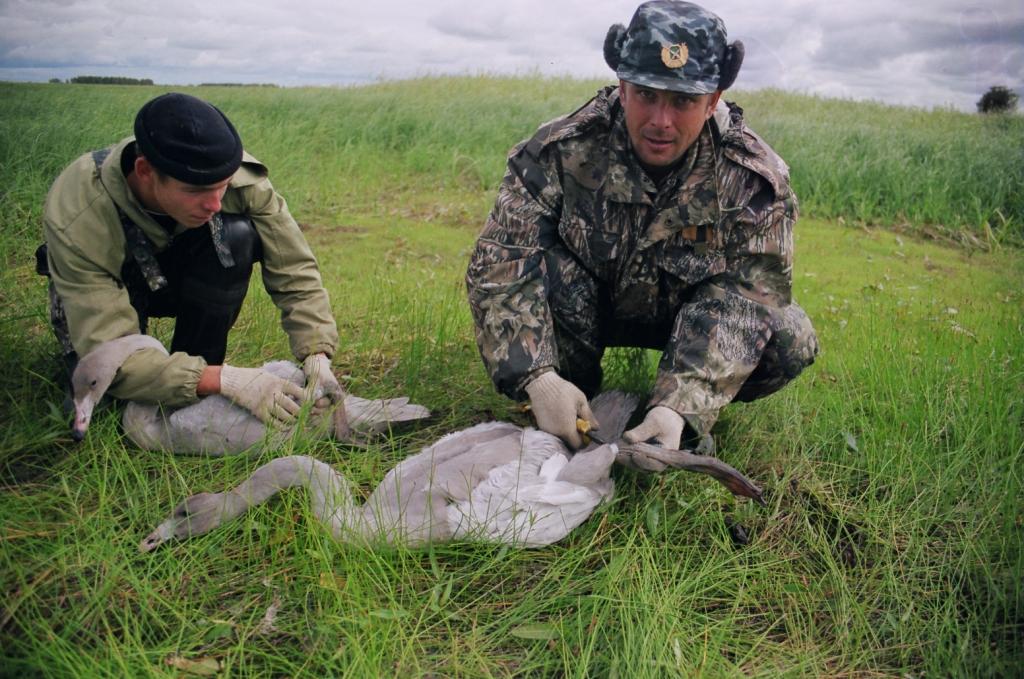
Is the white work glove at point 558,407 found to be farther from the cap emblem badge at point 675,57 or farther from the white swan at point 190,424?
the cap emblem badge at point 675,57

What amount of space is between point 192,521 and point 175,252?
1.04 metres

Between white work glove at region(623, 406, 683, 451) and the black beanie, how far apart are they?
1424 mm

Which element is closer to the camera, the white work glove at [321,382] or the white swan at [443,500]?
the white swan at [443,500]

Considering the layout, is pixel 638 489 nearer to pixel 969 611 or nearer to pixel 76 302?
pixel 969 611

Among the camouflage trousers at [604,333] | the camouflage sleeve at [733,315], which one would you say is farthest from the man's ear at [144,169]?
the camouflage sleeve at [733,315]

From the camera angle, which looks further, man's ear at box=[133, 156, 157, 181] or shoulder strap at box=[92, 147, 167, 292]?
shoulder strap at box=[92, 147, 167, 292]

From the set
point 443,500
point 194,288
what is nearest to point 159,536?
point 443,500

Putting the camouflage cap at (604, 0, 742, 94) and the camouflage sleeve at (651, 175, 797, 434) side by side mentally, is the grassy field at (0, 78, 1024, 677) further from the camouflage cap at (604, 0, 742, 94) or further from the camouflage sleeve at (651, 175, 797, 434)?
the camouflage cap at (604, 0, 742, 94)

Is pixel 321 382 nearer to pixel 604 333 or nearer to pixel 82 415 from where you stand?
pixel 82 415

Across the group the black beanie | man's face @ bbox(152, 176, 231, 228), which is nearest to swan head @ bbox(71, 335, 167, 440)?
man's face @ bbox(152, 176, 231, 228)

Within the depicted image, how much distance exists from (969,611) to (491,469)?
1292 mm

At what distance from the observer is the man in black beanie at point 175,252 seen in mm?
2436

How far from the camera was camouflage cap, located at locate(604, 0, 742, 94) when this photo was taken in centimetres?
237

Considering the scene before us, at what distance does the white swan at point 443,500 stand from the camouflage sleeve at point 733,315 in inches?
14.3
